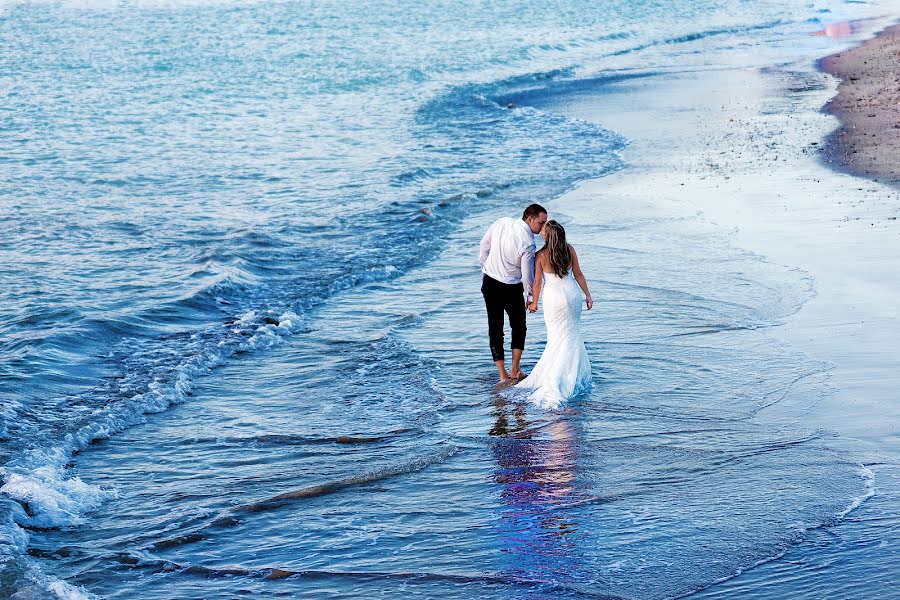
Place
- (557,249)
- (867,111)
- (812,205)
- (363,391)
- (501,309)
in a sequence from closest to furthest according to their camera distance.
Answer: (557,249), (363,391), (501,309), (812,205), (867,111)

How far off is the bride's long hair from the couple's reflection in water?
1217 mm

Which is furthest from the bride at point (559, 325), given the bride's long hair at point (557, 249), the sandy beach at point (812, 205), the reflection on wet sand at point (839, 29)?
the reflection on wet sand at point (839, 29)

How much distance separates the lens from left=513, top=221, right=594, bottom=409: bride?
339 inches

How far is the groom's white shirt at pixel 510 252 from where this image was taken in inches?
348

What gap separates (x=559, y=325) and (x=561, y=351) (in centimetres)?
23

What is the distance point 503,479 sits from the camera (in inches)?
276

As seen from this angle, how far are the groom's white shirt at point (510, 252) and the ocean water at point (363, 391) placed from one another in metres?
1.03

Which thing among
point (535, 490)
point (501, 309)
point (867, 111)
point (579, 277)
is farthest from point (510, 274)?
point (867, 111)

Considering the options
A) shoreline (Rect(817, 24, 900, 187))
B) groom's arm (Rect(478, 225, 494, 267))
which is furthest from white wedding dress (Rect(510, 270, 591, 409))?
shoreline (Rect(817, 24, 900, 187))

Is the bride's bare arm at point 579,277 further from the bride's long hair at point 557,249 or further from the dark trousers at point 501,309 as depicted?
the dark trousers at point 501,309

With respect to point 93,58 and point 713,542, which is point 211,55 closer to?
point 93,58

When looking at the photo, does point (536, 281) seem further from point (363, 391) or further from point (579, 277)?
point (363, 391)

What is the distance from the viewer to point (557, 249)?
8586 mm

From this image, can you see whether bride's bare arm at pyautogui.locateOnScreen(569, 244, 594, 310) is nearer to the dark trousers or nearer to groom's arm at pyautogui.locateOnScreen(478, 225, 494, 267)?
the dark trousers
